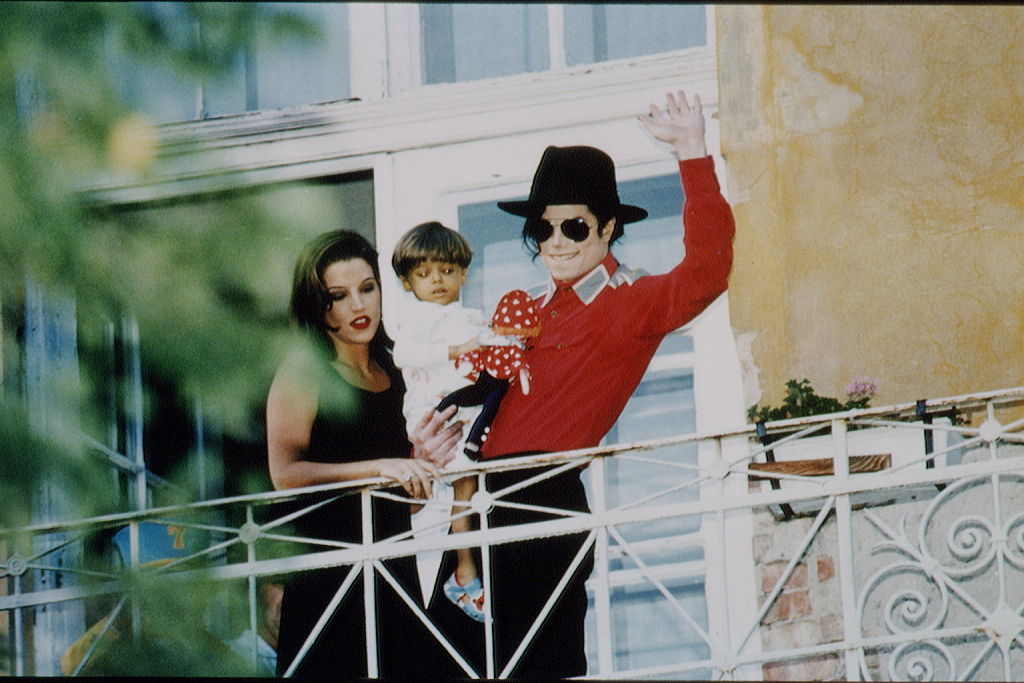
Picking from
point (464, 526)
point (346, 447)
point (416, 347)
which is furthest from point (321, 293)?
point (464, 526)

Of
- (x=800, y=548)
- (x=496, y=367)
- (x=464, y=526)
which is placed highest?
(x=496, y=367)

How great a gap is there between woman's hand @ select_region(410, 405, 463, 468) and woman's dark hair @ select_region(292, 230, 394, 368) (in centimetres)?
34

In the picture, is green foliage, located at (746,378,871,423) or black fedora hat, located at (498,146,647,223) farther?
black fedora hat, located at (498,146,647,223)

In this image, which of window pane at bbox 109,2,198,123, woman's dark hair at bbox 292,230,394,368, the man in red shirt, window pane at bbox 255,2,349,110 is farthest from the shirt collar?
window pane at bbox 109,2,198,123

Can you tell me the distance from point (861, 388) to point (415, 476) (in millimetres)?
1672

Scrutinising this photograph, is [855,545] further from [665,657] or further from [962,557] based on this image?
[665,657]

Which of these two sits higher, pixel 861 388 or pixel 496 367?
pixel 496 367

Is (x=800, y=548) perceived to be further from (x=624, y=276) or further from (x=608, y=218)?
(x=608, y=218)

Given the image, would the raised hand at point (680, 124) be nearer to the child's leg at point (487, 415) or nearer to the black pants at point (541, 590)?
the child's leg at point (487, 415)

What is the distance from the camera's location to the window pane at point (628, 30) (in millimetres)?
9078

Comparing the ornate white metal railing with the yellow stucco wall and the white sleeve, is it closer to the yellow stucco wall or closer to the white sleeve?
the yellow stucco wall

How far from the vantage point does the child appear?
875 centimetres

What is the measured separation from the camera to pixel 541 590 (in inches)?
324

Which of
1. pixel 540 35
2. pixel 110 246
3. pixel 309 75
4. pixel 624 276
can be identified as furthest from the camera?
pixel 309 75
